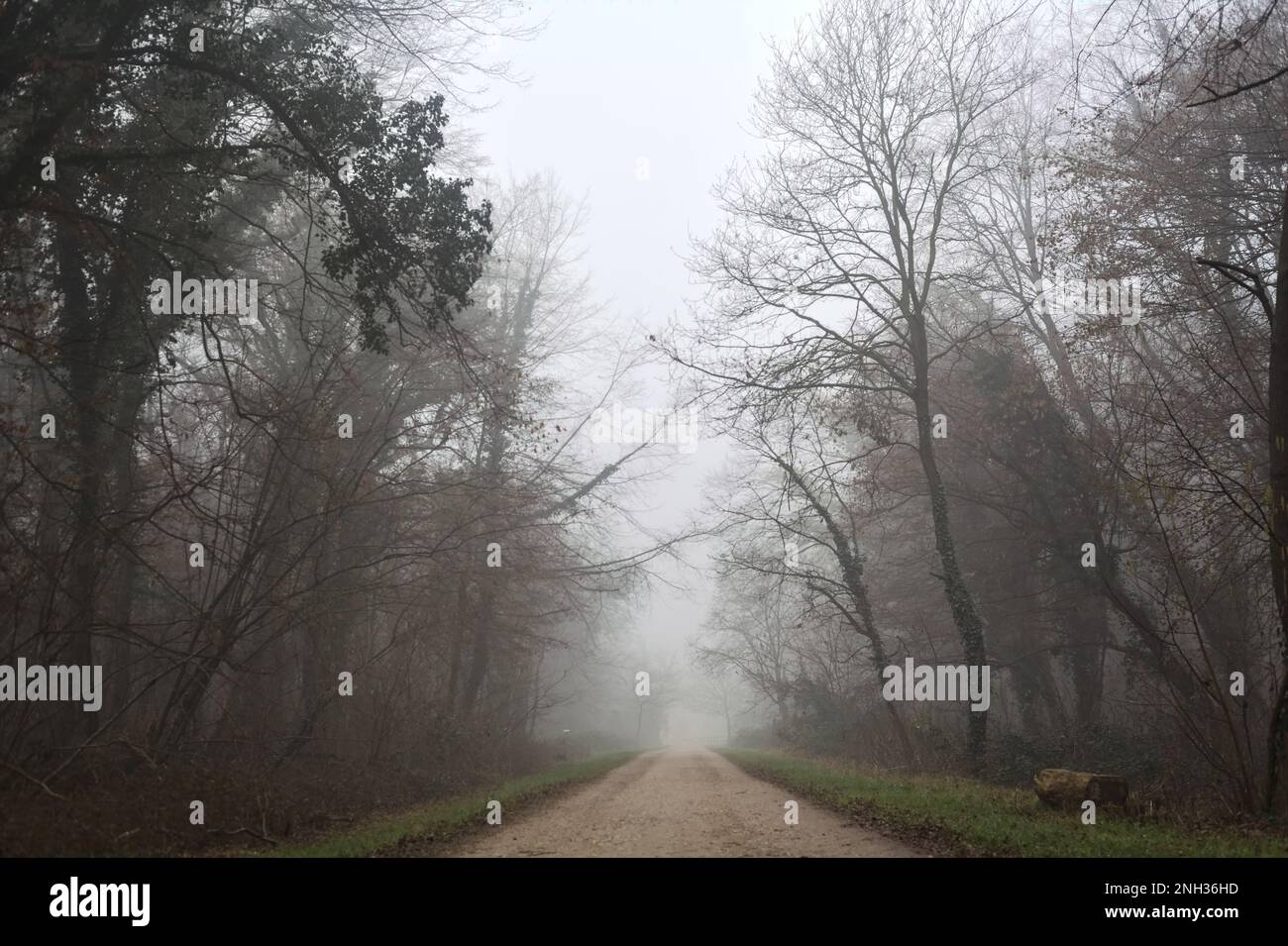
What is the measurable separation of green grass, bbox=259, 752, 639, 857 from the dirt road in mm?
468

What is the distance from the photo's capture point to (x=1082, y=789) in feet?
30.1

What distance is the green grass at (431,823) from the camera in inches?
291

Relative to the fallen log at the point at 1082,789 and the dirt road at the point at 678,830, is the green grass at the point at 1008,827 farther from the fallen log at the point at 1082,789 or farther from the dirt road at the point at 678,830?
the dirt road at the point at 678,830

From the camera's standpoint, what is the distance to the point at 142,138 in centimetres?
969

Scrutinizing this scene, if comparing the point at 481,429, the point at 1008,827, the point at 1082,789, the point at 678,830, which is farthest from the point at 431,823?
the point at 481,429

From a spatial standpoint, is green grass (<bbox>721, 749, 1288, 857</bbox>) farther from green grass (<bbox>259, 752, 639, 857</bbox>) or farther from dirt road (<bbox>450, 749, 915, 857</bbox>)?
green grass (<bbox>259, 752, 639, 857</bbox>)

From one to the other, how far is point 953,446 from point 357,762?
53.4 ft

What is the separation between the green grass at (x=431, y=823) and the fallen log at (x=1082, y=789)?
696cm

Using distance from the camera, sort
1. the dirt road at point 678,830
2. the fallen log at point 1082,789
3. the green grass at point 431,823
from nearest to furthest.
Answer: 1. the dirt road at point 678,830
2. the green grass at point 431,823
3. the fallen log at point 1082,789

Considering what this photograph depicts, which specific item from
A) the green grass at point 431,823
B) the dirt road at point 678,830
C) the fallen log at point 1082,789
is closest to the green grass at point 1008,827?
the fallen log at point 1082,789

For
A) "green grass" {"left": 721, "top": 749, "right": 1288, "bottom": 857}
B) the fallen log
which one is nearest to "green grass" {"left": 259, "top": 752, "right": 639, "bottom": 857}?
"green grass" {"left": 721, "top": 749, "right": 1288, "bottom": 857}

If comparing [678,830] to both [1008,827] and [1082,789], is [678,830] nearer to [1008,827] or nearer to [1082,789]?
[1008,827]
